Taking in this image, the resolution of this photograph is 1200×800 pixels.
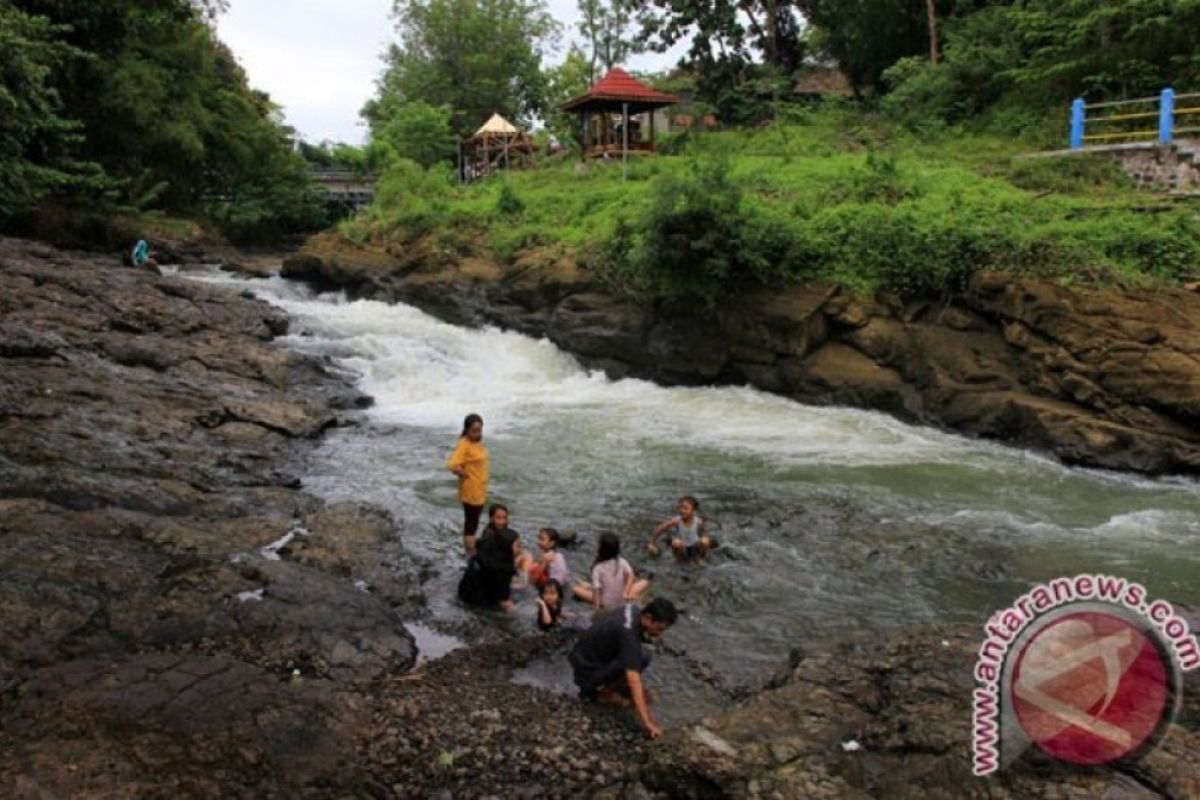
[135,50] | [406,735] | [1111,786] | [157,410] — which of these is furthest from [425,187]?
[1111,786]

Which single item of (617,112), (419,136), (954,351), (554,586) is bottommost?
(554,586)

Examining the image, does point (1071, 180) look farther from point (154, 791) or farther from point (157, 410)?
point (154, 791)

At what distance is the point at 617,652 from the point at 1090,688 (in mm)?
2985

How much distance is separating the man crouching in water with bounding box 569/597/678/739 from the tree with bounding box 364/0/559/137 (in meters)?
48.8

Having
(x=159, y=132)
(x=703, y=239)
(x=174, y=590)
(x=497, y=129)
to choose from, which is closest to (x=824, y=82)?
(x=497, y=129)

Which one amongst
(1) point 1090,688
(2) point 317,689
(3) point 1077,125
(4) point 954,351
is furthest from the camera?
(3) point 1077,125

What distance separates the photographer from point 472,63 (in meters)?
51.9

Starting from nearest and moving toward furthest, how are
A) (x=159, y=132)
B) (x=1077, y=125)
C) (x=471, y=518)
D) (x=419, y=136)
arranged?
(x=471, y=518) → (x=1077, y=125) → (x=159, y=132) → (x=419, y=136)

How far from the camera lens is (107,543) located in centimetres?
787

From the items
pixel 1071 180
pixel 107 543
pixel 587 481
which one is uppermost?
pixel 1071 180

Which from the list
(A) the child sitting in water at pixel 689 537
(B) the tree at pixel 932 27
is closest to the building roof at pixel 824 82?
(B) the tree at pixel 932 27

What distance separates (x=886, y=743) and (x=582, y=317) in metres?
14.9

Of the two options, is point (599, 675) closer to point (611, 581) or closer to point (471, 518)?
point (611, 581)

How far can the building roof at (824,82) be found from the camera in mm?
37906
